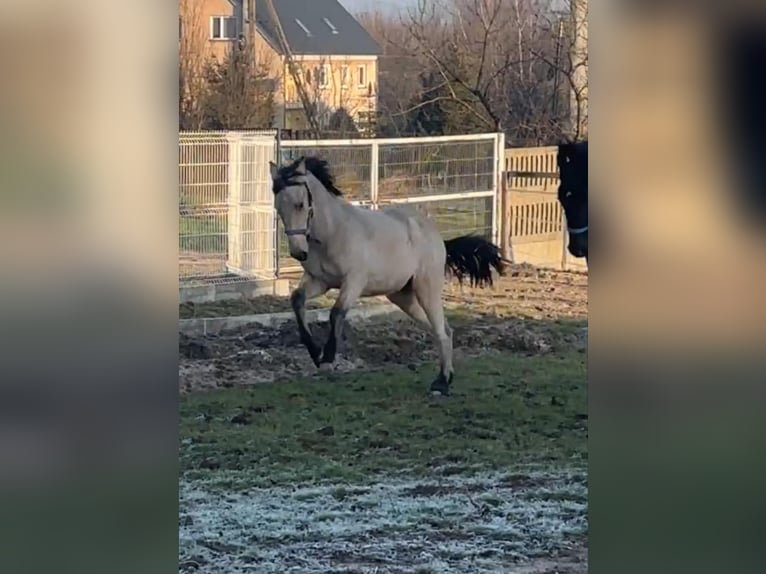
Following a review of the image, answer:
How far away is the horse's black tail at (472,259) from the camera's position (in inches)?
225

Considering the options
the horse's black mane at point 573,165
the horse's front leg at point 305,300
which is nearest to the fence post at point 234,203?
the horse's front leg at point 305,300

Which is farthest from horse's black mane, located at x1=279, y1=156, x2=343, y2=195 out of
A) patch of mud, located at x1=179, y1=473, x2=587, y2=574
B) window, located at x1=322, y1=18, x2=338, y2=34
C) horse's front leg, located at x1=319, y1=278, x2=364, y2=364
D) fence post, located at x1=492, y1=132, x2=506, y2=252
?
patch of mud, located at x1=179, y1=473, x2=587, y2=574

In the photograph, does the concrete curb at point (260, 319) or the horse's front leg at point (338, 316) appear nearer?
the concrete curb at point (260, 319)

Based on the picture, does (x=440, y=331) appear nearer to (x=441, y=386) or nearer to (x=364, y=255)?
(x=441, y=386)

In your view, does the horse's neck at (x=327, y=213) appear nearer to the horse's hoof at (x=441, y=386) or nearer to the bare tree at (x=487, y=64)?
the bare tree at (x=487, y=64)

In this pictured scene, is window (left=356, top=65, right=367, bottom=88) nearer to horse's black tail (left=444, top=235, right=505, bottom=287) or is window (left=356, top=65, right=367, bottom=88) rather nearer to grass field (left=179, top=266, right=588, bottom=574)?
horse's black tail (left=444, top=235, right=505, bottom=287)

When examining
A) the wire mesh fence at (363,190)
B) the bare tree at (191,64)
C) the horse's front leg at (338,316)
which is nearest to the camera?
the bare tree at (191,64)

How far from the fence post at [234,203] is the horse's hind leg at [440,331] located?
29.7 inches

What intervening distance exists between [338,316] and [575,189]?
1092 mm

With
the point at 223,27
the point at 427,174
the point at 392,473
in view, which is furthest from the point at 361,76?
the point at 392,473
